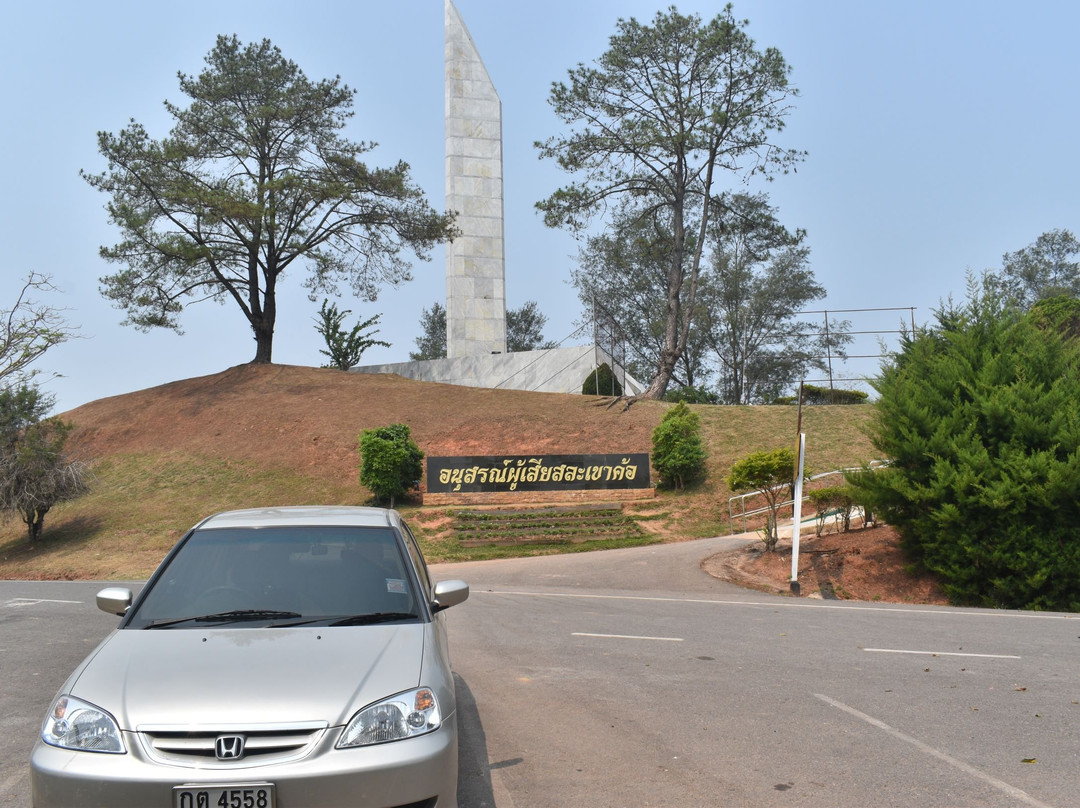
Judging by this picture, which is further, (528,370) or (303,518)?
(528,370)

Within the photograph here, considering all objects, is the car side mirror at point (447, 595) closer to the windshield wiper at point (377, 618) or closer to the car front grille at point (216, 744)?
the windshield wiper at point (377, 618)

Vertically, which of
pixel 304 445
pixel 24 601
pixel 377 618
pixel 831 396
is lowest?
pixel 24 601

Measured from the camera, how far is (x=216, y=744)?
3762 millimetres

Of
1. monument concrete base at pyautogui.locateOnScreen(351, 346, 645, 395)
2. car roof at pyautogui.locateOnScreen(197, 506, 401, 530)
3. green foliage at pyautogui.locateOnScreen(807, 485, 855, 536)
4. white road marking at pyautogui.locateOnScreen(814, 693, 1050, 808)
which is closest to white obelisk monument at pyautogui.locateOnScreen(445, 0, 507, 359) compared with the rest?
monument concrete base at pyautogui.locateOnScreen(351, 346, 645, 395)

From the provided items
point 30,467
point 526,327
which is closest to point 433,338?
point 526,327

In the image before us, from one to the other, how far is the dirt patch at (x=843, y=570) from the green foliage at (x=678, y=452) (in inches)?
337

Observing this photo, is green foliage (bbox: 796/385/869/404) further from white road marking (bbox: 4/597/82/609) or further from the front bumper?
the front bumper

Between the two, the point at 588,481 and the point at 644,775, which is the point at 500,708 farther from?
the point at 588,481

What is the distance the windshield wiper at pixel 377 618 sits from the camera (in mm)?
4797

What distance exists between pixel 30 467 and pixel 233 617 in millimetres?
27120

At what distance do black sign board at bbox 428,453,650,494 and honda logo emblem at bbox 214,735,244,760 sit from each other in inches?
963

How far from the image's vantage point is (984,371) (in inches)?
620

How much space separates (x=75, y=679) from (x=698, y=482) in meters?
25.7

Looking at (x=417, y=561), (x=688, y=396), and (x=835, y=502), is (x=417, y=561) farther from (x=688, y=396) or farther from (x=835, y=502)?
(x=688, y=396)
